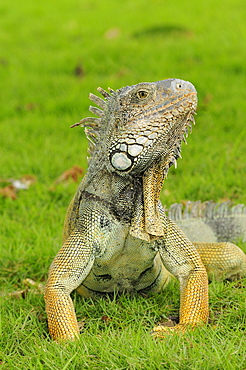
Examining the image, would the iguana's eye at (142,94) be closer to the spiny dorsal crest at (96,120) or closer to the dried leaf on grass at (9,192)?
the spiny dorsal crest at (96,120)

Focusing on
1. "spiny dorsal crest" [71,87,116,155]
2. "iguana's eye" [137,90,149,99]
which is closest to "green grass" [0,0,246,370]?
"spiny dorsal crest" [71,87,116,155]

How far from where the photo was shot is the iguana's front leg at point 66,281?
3773mm

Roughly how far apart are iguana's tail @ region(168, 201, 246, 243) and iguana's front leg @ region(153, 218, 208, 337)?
53.7 inches

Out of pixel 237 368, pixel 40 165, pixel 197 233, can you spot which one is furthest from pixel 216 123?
pixel 237 368

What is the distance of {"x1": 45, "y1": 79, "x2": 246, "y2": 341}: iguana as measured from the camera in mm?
3539

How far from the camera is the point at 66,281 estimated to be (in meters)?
3.81

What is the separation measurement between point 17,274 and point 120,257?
59.9 inches

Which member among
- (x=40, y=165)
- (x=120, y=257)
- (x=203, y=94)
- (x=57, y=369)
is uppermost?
(x=203, y=94)

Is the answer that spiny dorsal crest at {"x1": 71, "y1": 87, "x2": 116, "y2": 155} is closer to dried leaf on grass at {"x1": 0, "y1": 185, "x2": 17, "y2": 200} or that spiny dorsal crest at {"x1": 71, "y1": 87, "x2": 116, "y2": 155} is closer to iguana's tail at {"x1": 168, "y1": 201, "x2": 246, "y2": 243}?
iguana's tail at {"x1": 168, "y1": 201, "x2": 246, "y2": 243}

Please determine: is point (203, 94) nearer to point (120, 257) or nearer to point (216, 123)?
point (216, 123)

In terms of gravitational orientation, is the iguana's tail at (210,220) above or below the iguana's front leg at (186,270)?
above

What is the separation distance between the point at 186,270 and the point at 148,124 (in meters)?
1.11

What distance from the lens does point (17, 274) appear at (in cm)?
515

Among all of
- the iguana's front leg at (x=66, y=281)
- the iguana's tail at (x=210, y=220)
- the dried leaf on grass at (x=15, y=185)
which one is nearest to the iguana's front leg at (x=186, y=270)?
the iguana's front leg at (x=66, y=281)
